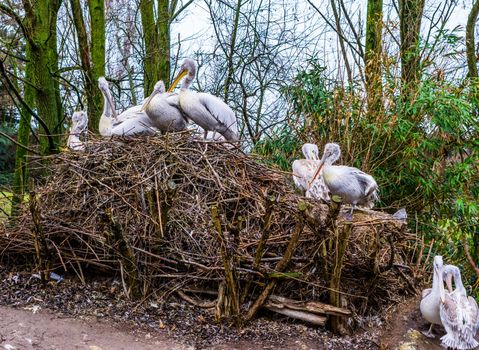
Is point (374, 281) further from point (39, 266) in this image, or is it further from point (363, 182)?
point (39, 266)

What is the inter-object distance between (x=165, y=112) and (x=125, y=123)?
0.65m

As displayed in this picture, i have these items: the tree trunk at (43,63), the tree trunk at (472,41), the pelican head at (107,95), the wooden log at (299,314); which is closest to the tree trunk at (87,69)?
the tree trunk at (43,63)

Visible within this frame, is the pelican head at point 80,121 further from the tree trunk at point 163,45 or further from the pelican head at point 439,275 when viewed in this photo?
the pelican head at point 439,275

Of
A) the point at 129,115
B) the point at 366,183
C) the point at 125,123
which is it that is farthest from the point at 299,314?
the point at 129,115

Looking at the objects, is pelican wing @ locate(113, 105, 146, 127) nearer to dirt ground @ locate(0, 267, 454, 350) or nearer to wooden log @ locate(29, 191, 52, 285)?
wooden log @ locate(29, 191, 52, 285)

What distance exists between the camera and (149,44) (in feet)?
34.1

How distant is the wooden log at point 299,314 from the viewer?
492 cm

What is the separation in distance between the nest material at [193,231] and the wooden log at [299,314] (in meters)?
0.17

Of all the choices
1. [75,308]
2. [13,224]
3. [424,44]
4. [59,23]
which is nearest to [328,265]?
[75,308]

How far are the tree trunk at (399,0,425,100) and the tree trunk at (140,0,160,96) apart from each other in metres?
4.43

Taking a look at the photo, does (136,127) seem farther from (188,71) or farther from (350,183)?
(350,183)

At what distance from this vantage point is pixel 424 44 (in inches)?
341

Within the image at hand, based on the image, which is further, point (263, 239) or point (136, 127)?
point (136, 127)

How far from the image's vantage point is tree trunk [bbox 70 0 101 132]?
8281 mm
